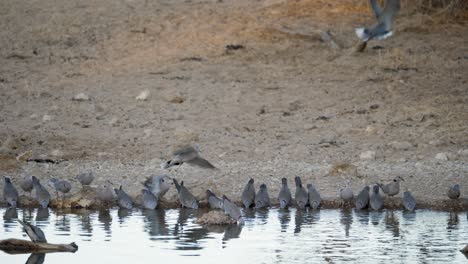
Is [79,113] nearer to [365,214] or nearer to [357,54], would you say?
[357,54]

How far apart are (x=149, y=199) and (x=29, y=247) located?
2.20 meters

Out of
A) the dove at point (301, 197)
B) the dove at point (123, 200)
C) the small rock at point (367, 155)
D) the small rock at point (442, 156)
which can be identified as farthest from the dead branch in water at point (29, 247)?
the small rock at point (442, 156)

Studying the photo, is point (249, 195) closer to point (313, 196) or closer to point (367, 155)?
point (313, 196)

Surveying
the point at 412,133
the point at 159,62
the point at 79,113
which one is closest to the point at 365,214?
the point at 412,133

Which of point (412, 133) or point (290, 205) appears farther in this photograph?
point (412, 133)

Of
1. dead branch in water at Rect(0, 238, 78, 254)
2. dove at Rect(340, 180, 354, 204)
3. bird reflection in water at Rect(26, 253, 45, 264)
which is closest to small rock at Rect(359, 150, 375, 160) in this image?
dove at Rect(340, 180, 354, 204)

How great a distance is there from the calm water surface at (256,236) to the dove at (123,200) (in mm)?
117

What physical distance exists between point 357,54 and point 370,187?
5.50m

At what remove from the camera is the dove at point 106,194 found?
1264 cm

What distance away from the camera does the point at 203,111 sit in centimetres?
1661

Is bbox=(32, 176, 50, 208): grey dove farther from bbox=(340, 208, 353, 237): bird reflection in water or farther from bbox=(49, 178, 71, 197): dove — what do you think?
bbox=(340, 208, 353, 237): bird reflection in water

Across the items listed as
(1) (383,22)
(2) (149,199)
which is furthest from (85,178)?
(1) (383,22)

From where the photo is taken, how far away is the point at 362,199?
12383mm

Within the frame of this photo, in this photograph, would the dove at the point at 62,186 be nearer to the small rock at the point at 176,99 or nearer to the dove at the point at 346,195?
the dove at the point at 346,195
